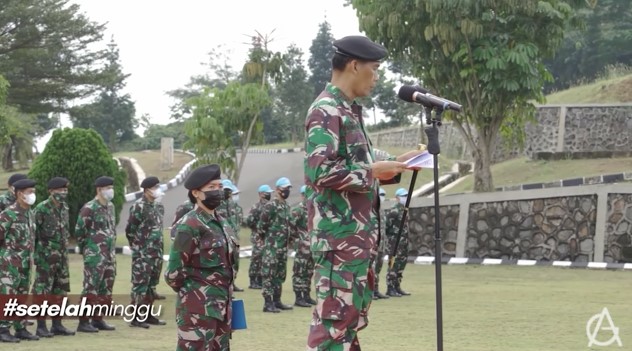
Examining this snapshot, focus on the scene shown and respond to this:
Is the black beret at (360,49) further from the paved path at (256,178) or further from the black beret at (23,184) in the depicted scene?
the paved path at (256,178)

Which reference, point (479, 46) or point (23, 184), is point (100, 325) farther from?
point (479, 46)

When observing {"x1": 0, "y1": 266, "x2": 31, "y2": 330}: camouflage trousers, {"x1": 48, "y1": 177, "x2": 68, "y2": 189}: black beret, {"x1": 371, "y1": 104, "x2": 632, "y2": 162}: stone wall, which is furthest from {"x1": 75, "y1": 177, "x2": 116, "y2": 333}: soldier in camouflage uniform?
{"x1": 371, "y1": 104, "x2": 632, "y2": 162}: stone wall

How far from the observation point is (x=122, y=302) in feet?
48.8

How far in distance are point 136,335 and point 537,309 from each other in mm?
5694

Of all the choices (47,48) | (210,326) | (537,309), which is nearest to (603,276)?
(537,309)

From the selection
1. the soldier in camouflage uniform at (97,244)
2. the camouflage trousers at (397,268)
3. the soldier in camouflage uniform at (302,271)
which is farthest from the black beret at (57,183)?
the camouflage trousers at (397,268)

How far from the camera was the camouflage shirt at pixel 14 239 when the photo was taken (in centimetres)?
1177

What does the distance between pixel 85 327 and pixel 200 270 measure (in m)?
5.44

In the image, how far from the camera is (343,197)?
5.75 meters

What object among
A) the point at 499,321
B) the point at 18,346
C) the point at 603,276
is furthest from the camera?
the point at 603,276

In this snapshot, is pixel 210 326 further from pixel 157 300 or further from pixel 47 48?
pixel 47 48

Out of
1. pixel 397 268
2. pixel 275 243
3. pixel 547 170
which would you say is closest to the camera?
pixel 275 243

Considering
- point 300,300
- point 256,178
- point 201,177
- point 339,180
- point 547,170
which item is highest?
point 339,180

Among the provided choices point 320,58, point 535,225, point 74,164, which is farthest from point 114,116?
point 535,225
